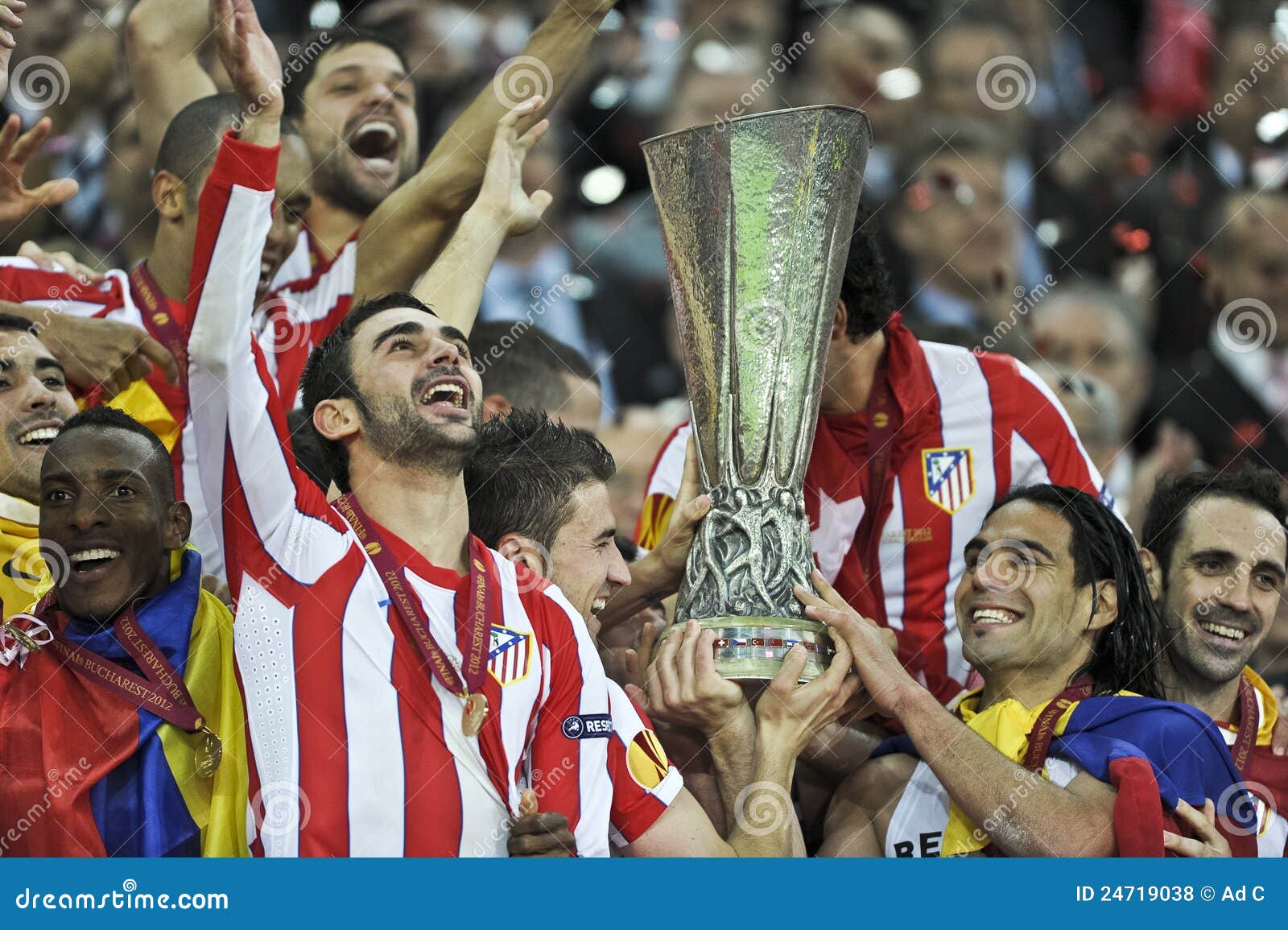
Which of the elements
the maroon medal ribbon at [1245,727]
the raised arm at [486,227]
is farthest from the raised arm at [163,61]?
the maroon medal ribbon at [1245,727]

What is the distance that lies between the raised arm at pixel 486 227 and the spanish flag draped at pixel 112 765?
0.98 metres

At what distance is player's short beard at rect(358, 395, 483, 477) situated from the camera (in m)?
2.67

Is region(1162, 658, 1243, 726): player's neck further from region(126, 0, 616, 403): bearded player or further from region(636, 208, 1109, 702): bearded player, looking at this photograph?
region(126, 0, 616, 403): bearded player

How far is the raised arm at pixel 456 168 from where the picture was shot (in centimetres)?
373

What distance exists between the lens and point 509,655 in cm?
258

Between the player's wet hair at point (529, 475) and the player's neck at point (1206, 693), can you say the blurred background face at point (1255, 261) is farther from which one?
the player's wet hair at point (529, 475)

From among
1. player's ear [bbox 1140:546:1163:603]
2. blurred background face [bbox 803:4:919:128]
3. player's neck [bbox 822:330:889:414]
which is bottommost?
player's ear [bbox 1140:546:1163:603]

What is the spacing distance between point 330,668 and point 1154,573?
66.5 inches

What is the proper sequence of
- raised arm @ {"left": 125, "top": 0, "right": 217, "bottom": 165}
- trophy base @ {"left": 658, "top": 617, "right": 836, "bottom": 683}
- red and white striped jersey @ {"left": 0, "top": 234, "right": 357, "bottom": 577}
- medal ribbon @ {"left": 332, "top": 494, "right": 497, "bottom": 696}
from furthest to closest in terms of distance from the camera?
raised arm @ {"left": 125, "top": 0, "right": 217, "bottom": 165} < red and white striped jersey @ {"left": 0, "top": 234, "right": 357, "bottom": 577} < trophy base @ {"left": 658, "top": 617, "right": 836, "bottom": 683} < medal ribbon @ {"left": 332, "top": 494, "right": 497, "bottom": 696}

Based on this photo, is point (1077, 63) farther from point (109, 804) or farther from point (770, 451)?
point (109, 804)

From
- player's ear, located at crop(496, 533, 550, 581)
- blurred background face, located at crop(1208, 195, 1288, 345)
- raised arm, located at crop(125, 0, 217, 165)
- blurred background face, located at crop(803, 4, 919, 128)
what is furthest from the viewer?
blurred background face, located at crop(803, 4, 919, 128)

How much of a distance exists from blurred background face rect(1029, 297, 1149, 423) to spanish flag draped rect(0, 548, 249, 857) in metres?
3.18

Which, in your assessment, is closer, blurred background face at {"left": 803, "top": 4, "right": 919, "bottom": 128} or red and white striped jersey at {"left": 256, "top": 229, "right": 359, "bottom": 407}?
red and white striped jersey at {"left": 256, "top": 229, "right": 359, "bottom": 407}

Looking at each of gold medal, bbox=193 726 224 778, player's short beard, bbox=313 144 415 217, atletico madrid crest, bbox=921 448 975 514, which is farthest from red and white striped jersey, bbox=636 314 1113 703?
gold medal, bbox=193 726 224 778
